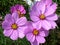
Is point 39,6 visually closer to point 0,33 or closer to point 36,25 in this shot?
point 36,25

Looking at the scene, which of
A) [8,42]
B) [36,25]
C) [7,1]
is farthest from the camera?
[7,1]

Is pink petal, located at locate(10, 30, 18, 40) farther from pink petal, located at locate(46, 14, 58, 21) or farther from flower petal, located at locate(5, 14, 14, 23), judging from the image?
pink petal, located at locate(46, 14, 58, 21)

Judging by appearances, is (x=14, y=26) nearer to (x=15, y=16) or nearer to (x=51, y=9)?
(x=15, y=16)

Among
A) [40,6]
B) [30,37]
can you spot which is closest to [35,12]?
[40,6]

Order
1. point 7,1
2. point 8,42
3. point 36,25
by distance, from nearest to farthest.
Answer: point 36,25 < point 8,42 < point 7,1

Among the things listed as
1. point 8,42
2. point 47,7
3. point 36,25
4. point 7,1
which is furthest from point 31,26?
point 7,1

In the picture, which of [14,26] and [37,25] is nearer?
[37,25]

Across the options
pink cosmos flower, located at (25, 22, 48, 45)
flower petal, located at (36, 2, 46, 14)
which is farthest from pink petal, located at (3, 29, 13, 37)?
flower petal, located at (36, 2, 46, 14)
